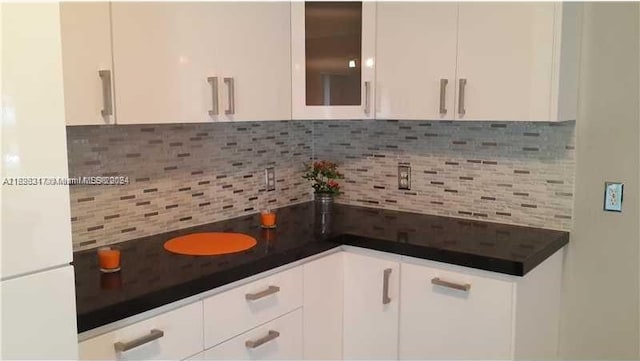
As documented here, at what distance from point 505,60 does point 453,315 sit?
0.91 meters

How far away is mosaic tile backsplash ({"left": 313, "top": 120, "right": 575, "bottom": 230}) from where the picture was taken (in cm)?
220

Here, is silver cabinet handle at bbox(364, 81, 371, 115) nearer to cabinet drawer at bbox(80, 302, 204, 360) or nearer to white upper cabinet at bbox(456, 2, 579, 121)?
white upper cabinet at bbox(456, 2, 579, 121)

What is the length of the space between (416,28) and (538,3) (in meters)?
0.45

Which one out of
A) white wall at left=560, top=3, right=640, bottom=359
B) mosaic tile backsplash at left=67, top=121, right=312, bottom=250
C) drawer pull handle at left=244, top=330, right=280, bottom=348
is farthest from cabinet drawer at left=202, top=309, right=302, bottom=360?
white wall at left=560, top=3, right=640, bottom=359

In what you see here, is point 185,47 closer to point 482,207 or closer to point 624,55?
point 482,207

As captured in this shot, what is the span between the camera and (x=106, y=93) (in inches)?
63.9

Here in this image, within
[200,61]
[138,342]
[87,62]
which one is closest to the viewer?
[138,342]

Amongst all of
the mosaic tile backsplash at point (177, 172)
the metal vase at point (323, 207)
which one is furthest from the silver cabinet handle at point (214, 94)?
the metal vase at point (323, 207)

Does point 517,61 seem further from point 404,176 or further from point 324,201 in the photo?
point 324,201

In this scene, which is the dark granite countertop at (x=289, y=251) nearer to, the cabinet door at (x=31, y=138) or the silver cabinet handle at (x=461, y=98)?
the cabinet door at (x=31, y=138)

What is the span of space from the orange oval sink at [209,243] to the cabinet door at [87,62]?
0.53 m

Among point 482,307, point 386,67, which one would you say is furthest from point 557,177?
point 386,67

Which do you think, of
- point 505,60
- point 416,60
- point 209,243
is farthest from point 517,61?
point 209,243

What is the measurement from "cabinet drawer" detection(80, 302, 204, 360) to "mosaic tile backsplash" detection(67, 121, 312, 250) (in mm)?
584
